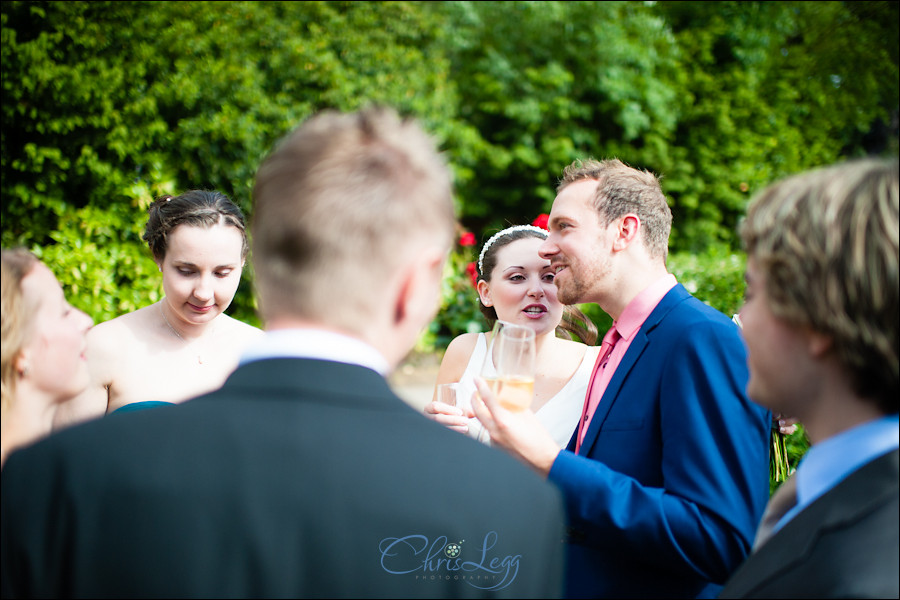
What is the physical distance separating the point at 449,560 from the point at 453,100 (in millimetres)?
12499

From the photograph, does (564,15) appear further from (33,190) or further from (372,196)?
(372,196)

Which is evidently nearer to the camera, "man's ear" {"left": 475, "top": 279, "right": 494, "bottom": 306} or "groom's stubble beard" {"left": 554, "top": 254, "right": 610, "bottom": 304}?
"groom's stubble beard" {"left": 554, "top": 254, "right": 610, "bottom": 304}

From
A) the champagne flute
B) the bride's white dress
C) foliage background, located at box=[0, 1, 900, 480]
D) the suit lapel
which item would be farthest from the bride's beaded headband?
the champagne flute

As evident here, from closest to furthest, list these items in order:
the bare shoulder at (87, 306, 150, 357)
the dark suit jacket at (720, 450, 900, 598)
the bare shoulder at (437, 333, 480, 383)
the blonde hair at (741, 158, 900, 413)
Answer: the dark suit jacket at (720, 450, 900, 598) → the blonde hair at (741, 158, 900, 413) → the bare shoulder at (87, 306, 150, 357) → the bare shoulder at (437, 333, 480, 383)

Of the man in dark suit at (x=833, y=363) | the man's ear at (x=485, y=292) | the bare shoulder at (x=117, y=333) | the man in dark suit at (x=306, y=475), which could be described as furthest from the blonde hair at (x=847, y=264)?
the bare shoulder at (x=117, y=333)

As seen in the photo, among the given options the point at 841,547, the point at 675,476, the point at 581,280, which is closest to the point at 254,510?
the point at 841,547

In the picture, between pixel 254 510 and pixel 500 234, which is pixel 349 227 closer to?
pixel 254 510

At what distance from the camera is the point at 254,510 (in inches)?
45.6

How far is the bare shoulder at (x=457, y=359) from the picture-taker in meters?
4.27

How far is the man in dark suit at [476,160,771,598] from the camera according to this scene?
2.17 metres

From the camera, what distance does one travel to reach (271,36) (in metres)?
10.5

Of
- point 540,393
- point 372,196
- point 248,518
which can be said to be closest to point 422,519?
point 248,518

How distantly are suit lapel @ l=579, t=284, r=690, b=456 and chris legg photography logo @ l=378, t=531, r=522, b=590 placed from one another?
1356 mm

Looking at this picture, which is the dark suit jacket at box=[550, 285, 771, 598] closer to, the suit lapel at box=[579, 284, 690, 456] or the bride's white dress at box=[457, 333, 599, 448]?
the suit lapel at box=[579, 284, 690, 456]
